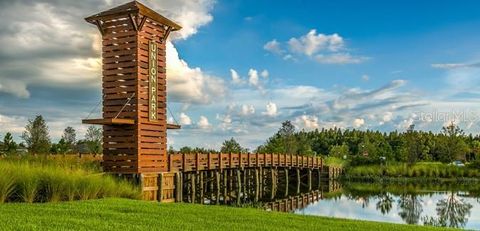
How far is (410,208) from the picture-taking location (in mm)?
29828

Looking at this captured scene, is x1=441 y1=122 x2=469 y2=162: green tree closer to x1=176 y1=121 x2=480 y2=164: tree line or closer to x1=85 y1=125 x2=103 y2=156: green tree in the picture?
x1=176 y1=121 x2=480 y2=164: tree line

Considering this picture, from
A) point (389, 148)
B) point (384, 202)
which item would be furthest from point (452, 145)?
point (384, 202)

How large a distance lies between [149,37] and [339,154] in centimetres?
5970

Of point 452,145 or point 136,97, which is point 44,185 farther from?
point 452,145

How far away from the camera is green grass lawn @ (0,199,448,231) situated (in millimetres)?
10531

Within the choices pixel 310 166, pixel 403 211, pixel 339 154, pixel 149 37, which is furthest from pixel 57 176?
pixel 339 154

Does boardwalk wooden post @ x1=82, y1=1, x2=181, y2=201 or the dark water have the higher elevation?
boardwalk wooden post @ x1=82, y1=1, x2=181, y2=201

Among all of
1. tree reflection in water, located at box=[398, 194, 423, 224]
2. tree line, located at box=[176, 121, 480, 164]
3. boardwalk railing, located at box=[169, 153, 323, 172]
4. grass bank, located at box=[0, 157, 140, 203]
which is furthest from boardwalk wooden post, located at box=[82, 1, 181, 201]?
tree line, located at box=[176, 121, 480, 164]

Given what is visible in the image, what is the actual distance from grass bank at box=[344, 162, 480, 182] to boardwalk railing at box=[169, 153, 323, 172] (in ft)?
20.0

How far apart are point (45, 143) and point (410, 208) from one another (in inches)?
1047

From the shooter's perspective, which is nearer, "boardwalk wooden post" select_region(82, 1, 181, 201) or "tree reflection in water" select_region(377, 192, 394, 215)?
"boardwalk wooden post" select_region(82, 1, 181, 201)

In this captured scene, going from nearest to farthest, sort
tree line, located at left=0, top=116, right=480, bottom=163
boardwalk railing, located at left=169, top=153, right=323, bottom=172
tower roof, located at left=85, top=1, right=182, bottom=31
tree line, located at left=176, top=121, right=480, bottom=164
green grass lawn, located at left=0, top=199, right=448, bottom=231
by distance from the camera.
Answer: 1. green grass lawn, located at left=0, top=199, right=448, bottom=231
2. tower roof, located at left=85, top=1, right=182, bottom=31
3. boardwalk railing, located at left=169, top=153, right=323, bottom=172
4. tree line, located at left=0, top=116, right=480, bottom=163
5. tree line, located at left=176, top=121, right=480, bottom=164

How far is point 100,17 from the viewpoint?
2361 centimetres

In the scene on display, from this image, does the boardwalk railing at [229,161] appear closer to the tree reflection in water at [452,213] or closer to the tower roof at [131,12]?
the tower roof at [131,12]
